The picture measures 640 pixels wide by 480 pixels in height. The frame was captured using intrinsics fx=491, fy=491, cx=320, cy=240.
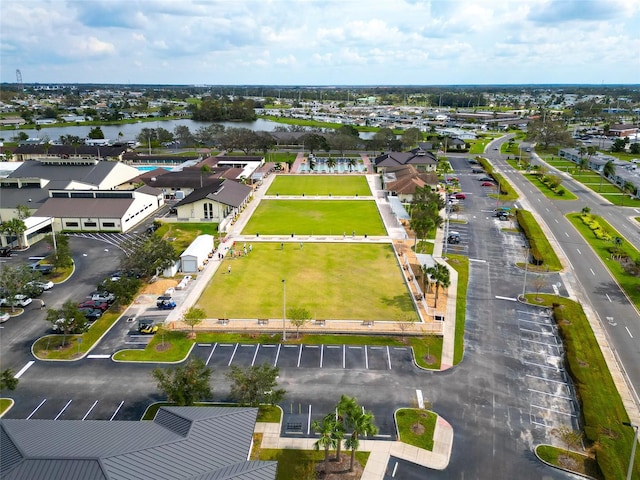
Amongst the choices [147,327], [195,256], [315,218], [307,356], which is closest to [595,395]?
[307,356]

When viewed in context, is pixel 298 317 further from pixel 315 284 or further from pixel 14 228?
pixel 14 228

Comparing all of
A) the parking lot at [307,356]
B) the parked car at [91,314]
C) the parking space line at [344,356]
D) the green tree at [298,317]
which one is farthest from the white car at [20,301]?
the parking space line at [344,356]

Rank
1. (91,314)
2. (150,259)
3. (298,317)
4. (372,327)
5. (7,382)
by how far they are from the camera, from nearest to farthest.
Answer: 1. (7,382)
2. (298,317)
3. (372,327)
4. (91,314)
5. (150,259)

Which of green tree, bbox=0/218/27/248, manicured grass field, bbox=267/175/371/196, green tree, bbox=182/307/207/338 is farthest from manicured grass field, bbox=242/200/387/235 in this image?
green tree, bbox=182/307/207/338

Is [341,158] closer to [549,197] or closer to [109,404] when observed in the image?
[549,197]

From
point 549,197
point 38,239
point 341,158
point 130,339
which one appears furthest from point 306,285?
point 341,158

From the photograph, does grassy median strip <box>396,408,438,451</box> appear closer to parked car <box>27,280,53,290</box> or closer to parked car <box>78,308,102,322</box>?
parked car <box>78,308,102,322</box>
